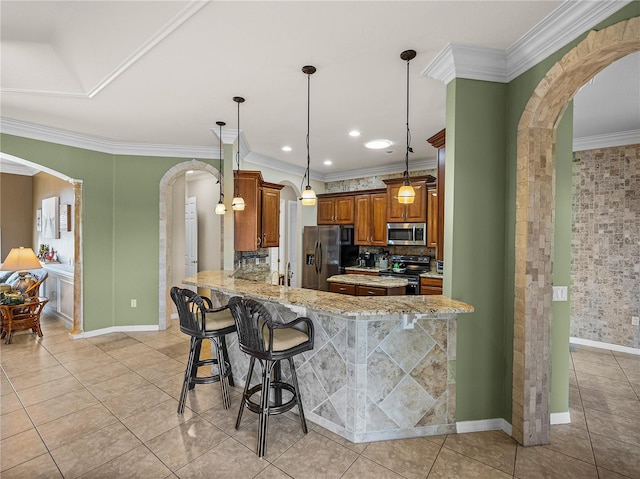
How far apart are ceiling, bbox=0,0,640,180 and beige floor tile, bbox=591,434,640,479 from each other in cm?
267

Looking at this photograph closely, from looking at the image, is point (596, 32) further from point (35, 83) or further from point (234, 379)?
point (35, 83)

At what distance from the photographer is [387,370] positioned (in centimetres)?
231

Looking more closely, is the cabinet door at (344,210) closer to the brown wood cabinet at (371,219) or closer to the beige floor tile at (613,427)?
the brown wood cabinet at (371,219)

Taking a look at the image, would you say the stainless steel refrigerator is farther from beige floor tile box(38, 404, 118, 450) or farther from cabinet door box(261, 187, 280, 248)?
beige floor tile box(38, 404, 118, 450)

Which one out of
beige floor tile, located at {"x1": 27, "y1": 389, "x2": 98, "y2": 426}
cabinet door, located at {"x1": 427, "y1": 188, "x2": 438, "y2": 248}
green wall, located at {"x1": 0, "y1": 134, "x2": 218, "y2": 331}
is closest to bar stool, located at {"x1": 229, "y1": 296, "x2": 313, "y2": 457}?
beige floor tile, located at {"x1": 27, "y1": 389, "x2": 98, "y2": 426}

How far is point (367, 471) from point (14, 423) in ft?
8.75

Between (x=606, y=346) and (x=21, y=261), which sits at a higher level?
(x=21, y=261)

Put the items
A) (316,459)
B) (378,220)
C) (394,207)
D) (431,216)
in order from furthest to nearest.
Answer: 1. (378,220)
2. (394,207)
3. (431,216)
4. (316,459)

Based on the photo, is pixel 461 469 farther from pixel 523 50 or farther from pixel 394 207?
pixel 394 207

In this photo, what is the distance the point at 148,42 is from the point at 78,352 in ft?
12.0

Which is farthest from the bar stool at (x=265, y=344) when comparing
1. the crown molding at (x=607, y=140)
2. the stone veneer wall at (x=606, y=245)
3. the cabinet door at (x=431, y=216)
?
the crown molding at (x=607, y=140)

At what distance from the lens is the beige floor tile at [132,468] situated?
1.99 m

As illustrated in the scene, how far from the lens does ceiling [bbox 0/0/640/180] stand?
6.47ft

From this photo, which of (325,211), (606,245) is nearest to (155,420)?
(325,211)
